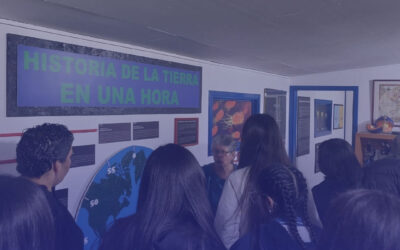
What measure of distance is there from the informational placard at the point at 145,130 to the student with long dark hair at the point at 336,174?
3.52ft

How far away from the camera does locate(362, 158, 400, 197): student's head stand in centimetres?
197

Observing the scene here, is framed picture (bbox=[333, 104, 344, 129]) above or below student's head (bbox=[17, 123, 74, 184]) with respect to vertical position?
above

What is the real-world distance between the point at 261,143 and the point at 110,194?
0.95m

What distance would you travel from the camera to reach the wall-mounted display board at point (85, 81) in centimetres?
165

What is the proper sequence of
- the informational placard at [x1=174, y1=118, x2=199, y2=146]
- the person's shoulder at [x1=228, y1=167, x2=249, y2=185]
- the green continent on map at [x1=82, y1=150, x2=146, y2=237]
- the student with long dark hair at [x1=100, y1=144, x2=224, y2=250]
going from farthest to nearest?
the informational placard at [x1=174, y1=118, x2=199, y2=146] < the green continent on map at [x1=82, y1=150, x2=146, y2=237] < the person's shoulder at [x1=228, y1=167, x2=249, y2=185] < the student with long dark hair at [x1=100, y1=144, x2=224, y2=250]

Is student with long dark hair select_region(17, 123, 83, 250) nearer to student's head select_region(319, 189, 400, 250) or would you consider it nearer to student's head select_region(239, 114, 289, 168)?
student's head select_region(239, 114, 289, 168)

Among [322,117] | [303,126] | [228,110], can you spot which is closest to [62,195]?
[228,110]

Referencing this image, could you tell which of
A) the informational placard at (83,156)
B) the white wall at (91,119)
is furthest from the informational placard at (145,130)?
the informational placard at (83,156)

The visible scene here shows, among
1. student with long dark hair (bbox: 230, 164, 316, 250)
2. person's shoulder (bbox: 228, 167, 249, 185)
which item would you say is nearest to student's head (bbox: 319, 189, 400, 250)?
student with long dark hair (bbox: 230, 164, 316, 250)

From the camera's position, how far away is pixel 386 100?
13.7 feet

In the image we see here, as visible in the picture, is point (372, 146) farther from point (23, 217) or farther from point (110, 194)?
point (23, 217)

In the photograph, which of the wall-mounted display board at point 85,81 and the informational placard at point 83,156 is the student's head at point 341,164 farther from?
the informational placard at point 83,156

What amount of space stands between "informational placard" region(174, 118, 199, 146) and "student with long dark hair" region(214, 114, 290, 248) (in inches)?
34.9

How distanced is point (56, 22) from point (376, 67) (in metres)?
3.69
